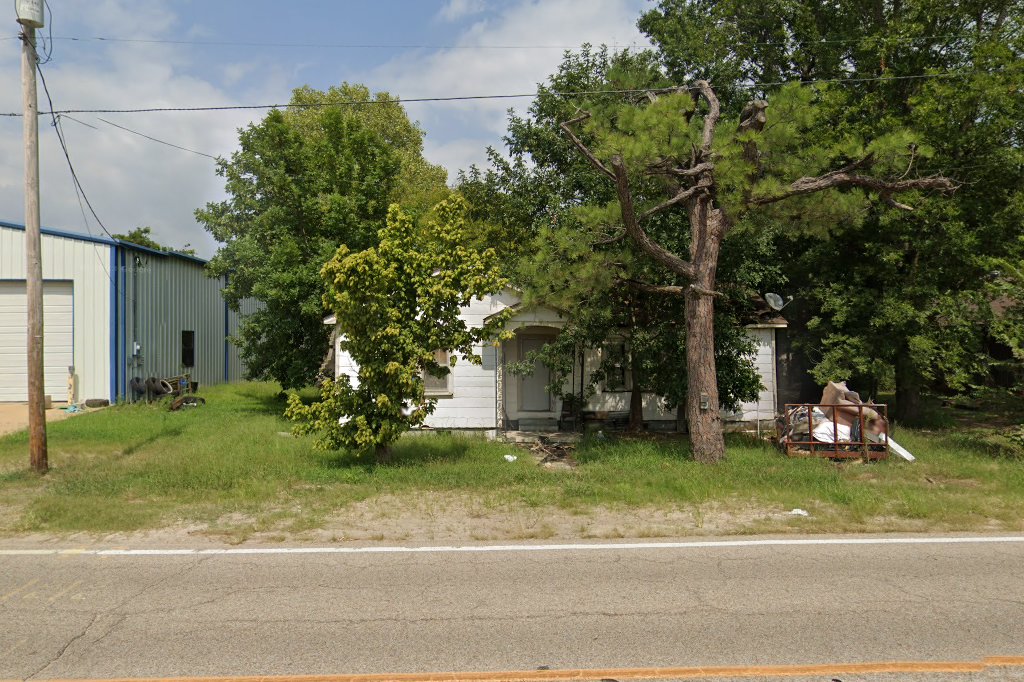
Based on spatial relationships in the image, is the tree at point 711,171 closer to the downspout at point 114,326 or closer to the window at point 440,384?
the window at point 440,384

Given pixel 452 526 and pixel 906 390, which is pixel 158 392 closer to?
pixel 452 526

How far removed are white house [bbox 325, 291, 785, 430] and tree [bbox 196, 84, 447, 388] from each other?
4391 mm

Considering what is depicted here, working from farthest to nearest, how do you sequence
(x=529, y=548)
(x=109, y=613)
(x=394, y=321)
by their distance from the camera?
(x=394, y=321)
(x=529, y=548)
(x=109, y=613)

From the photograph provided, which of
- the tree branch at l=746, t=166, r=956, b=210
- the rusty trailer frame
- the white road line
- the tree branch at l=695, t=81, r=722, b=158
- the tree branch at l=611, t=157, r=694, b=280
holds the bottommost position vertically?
the white road line

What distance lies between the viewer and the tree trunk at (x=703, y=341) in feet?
39.6

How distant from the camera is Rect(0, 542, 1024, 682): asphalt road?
189 inches

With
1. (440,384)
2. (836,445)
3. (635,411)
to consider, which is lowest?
(836,445)

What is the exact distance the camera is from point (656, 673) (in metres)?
4.56

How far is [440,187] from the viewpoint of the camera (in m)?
39.4

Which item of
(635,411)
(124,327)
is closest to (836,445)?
(635,411)

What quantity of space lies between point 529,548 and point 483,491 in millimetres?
2694

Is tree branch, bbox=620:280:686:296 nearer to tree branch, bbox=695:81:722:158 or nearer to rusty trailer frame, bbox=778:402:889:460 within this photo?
tree branch, bbox=695:81:722:158

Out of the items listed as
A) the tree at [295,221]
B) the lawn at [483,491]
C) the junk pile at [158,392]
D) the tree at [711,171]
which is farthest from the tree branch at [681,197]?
the junk pile at [158,392]

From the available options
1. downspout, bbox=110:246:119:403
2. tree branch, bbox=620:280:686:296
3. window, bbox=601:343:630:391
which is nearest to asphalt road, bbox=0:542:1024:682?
tree branch, bbox=620:280:686:296
